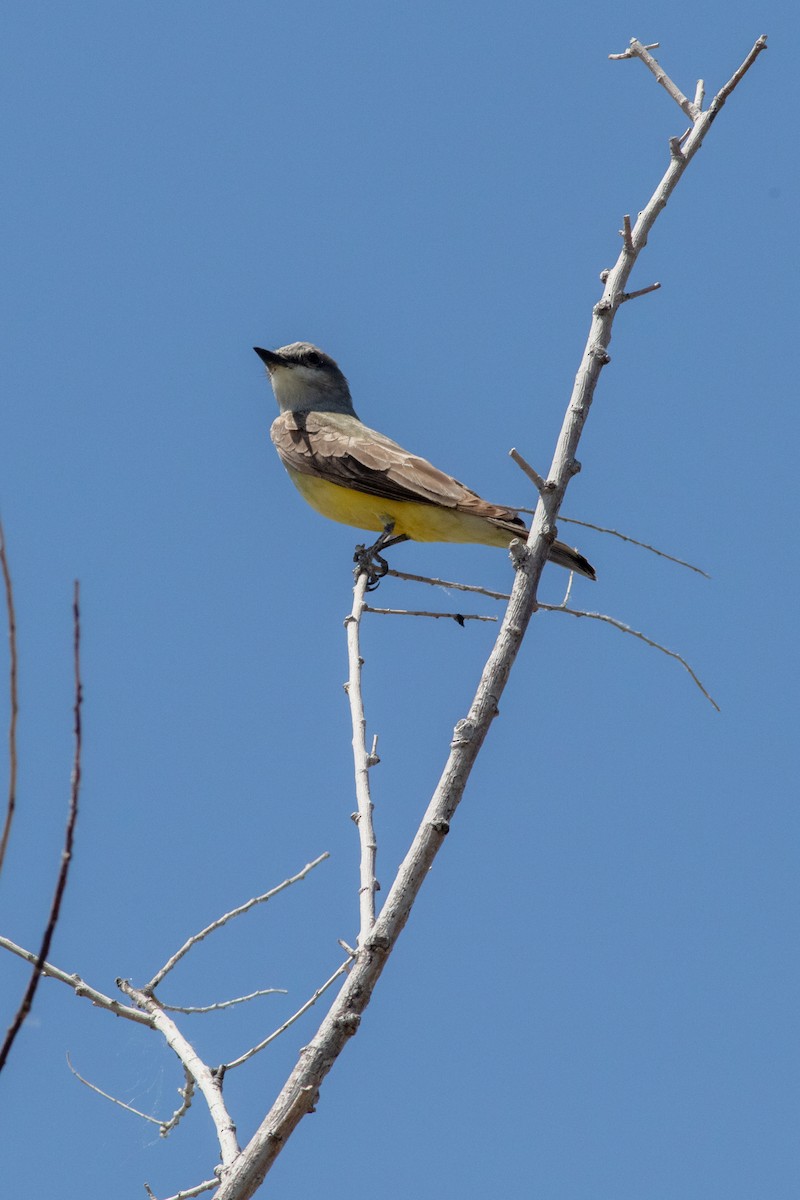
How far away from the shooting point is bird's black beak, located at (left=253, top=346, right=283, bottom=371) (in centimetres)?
995

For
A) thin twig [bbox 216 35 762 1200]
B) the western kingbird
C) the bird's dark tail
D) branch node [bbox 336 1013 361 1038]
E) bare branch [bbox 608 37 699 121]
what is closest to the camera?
thin twig [bbox 216 35 762 1200]

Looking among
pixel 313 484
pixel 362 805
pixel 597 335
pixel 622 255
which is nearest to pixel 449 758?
pixel 362 805

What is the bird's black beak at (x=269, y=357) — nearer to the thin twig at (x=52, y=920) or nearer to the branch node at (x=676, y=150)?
the branch node at (x=676, y=150)

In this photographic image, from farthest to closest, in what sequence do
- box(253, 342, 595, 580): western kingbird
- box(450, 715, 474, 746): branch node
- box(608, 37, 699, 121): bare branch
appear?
box(253, 342, 595, 580): western kingbird < box(608, 37, 699, 121): bare branch < box(450, 715, 474, 746): branch node

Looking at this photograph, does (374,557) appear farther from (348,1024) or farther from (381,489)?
(348,1024)

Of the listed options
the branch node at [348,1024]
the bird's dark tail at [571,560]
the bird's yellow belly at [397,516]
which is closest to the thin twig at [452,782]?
the branch node at [348,1024]

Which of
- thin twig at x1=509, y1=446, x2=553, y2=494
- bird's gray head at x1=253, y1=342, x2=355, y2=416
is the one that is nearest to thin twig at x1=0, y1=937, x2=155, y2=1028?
thin twig at x1=509, y1=446, x2=553, y2=494

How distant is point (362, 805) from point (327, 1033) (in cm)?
74

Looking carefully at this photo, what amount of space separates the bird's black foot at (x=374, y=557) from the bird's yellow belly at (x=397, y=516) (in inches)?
1.6

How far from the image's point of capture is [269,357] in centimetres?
997

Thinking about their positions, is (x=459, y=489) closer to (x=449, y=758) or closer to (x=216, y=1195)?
(x=449, y=758)

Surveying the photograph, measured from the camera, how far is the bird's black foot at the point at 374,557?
768 centimetres

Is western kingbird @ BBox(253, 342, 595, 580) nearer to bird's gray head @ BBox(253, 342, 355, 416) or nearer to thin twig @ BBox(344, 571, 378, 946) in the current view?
bird's gray head @ BBox(253, 342, 355, 416)

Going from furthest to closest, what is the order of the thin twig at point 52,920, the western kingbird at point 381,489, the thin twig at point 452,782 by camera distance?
the western kingbird at point 381,489
the thin twig at point 452,782
the thin twig at point 52,920
